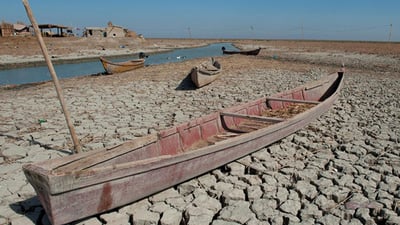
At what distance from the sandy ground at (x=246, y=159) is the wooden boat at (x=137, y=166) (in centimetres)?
31

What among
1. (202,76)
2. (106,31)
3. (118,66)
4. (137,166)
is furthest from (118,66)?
(106,31)

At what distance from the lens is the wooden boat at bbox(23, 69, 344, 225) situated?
118 inches

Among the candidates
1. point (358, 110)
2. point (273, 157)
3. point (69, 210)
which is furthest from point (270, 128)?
point (358, 110)

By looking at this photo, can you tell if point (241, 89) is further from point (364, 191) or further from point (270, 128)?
point (364, 191)

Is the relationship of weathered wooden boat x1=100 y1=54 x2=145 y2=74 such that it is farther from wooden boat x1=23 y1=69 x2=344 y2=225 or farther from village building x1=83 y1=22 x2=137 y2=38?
village building x1=83 y1=22 x2=137 y2=38

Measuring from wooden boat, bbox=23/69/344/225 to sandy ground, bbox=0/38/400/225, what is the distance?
0.31 meters

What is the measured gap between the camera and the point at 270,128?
523cm

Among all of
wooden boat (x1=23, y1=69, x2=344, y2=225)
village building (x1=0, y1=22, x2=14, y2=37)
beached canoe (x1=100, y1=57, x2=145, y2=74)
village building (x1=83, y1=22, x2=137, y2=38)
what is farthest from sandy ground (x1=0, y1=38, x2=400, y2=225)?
village building (x1=83, y1=22, x2=137, y2=38)

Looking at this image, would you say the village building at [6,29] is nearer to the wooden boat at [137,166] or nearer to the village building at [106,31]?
the village building at [106,31]

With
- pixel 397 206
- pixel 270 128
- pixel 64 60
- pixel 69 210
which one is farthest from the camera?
pixel 64 60

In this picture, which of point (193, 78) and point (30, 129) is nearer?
point (30, 129)

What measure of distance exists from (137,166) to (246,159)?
234cm

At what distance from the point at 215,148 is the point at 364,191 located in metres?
2.12

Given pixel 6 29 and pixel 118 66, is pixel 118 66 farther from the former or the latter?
pixel 6 29
